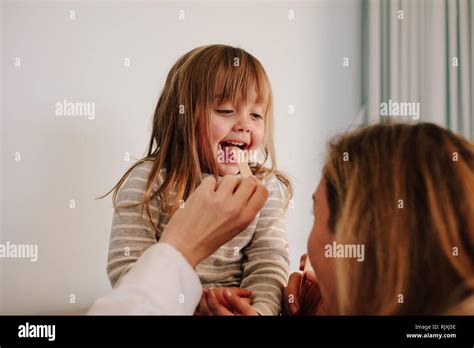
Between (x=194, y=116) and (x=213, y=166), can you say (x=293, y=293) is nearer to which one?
(x=213, y=166)

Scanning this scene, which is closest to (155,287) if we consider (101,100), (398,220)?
(398,220)

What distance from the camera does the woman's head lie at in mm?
850

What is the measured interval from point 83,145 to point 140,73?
0.67 feet

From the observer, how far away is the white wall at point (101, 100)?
→ 46.7 inches

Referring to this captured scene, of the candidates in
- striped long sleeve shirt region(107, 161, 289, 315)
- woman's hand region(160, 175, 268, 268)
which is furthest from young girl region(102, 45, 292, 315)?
woman's hand region(160, 175, 268, 268)

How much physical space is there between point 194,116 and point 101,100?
214mm

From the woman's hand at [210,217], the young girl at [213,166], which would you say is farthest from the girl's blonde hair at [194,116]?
the woman's hand at [210,217]

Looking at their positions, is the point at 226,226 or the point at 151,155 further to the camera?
the point at 151,155

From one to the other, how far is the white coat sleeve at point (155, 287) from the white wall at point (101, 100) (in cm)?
35

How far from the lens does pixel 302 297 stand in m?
1.13

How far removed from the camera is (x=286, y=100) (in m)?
1.20

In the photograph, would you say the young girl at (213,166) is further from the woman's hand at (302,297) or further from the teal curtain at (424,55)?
the teal curtain at (424,55)
